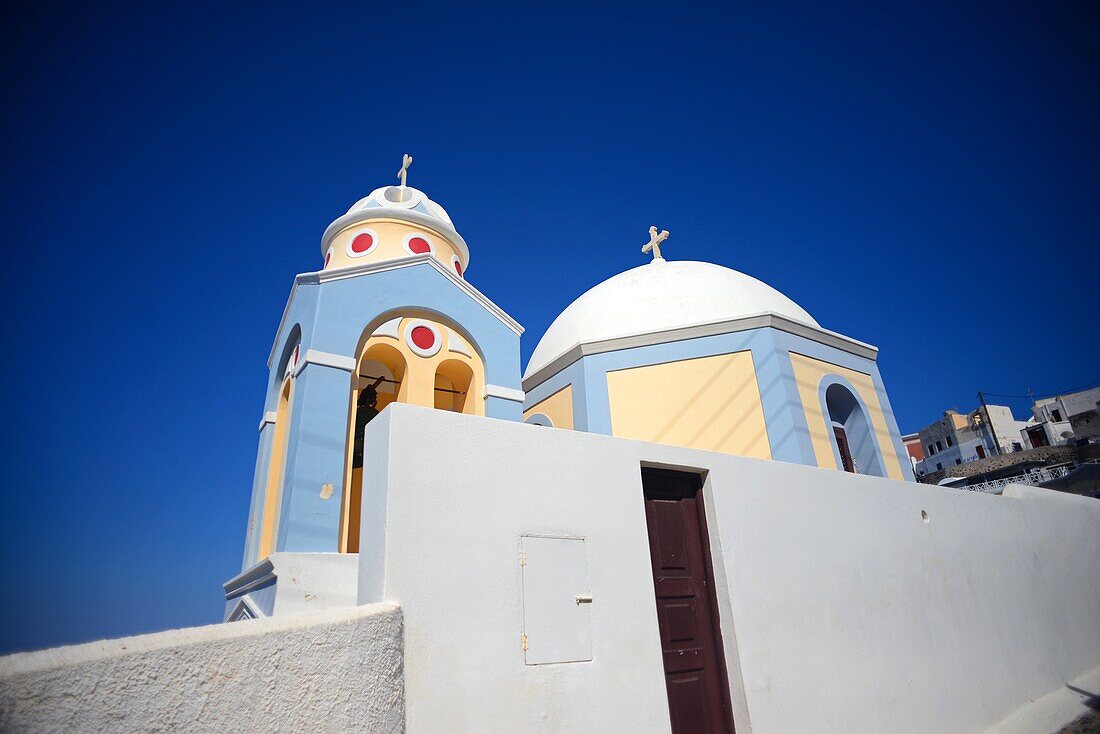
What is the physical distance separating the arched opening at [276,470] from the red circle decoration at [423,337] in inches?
57.7

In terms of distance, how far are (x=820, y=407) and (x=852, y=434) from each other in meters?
1.32

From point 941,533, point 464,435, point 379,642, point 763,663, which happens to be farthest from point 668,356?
point 379,642

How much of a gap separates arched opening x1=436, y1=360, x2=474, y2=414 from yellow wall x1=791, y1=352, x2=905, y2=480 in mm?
5197

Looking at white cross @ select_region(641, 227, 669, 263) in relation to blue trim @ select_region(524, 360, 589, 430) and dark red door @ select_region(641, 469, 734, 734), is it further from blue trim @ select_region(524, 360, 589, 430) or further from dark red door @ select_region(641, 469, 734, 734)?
dark red door @ select_region(641, 469, 734, 734)

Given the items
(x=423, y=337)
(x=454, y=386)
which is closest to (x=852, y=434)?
(x=454, y=386)

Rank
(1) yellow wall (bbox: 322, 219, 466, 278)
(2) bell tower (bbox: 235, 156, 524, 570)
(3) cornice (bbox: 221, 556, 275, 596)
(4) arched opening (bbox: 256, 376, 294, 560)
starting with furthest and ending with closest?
(1) yellow wall (bbox: 322, 219, 466, 278) < (4) arched opening (bbox: 256, 376, 294, 560) < (2) bell tower (bbox: 235, 156, 524, 570) < (3) cornice (bbox: 221, 556, 275, 596)

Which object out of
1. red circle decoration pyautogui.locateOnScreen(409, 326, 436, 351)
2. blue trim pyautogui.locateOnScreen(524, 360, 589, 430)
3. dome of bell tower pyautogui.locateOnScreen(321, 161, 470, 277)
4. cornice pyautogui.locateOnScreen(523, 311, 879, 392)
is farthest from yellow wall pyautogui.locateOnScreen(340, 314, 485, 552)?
cornice pyautogui.locateOnScreen(523, 311, 879, 392)

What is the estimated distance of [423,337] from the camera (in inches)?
283

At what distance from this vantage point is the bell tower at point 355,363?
5.64 m

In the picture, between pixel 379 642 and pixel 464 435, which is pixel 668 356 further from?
pixel 379 642

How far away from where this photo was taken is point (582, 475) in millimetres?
3762

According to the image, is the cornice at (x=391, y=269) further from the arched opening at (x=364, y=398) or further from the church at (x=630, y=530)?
the arched opening at (x=364, y=398)

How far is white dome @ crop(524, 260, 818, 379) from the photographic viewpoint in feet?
33.3

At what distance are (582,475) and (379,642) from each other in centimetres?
160
